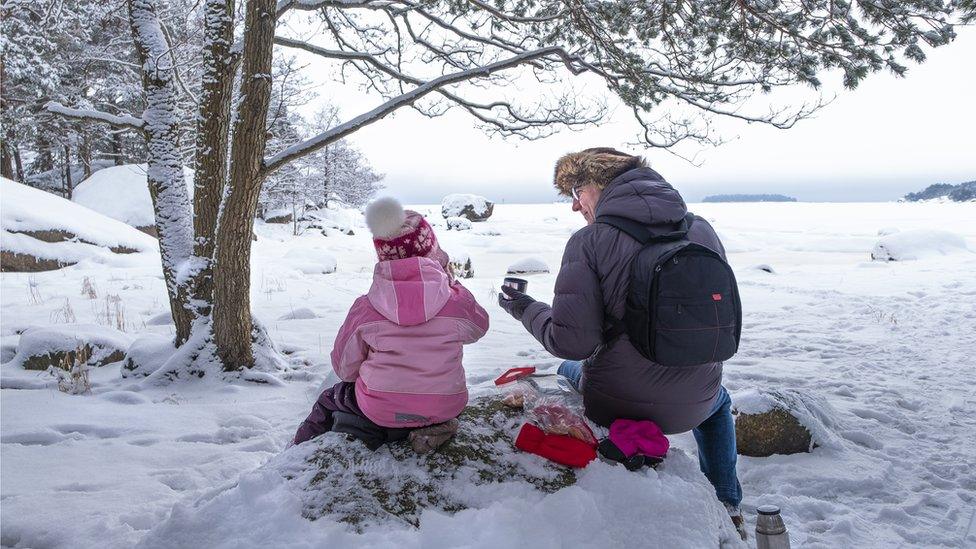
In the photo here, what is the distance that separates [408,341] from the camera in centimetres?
222

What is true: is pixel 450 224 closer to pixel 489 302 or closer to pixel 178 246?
pixel 489 302

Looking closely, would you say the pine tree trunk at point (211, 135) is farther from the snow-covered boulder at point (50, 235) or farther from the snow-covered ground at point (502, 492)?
the snow-covered boulder at point (50, 235)

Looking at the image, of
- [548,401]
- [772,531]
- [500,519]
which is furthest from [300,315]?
[772,531]

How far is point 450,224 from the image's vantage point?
3578cm

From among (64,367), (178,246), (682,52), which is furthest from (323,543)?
(682,52)

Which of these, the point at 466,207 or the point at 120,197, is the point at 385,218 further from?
the point at 466,207

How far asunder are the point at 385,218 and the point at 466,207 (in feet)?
127

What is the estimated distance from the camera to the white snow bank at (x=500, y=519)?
1833 millimetres

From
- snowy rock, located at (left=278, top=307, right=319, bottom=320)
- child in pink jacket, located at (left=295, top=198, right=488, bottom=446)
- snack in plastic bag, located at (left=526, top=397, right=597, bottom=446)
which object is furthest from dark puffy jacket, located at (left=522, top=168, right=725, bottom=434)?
snowy rock, located at (left=278, top=307, right=319, bottom=320)

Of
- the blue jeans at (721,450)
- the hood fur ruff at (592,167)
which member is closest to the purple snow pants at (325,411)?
the hood fur ruff at (592,167)

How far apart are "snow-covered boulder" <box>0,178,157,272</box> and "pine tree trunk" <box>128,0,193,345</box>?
786 cm

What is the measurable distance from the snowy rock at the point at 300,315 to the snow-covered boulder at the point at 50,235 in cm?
644

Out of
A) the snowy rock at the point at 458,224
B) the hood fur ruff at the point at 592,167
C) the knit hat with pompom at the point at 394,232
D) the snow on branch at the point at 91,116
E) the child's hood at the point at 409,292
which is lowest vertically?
the snowy rock at the point at 458,224

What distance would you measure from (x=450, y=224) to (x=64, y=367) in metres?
31.2
